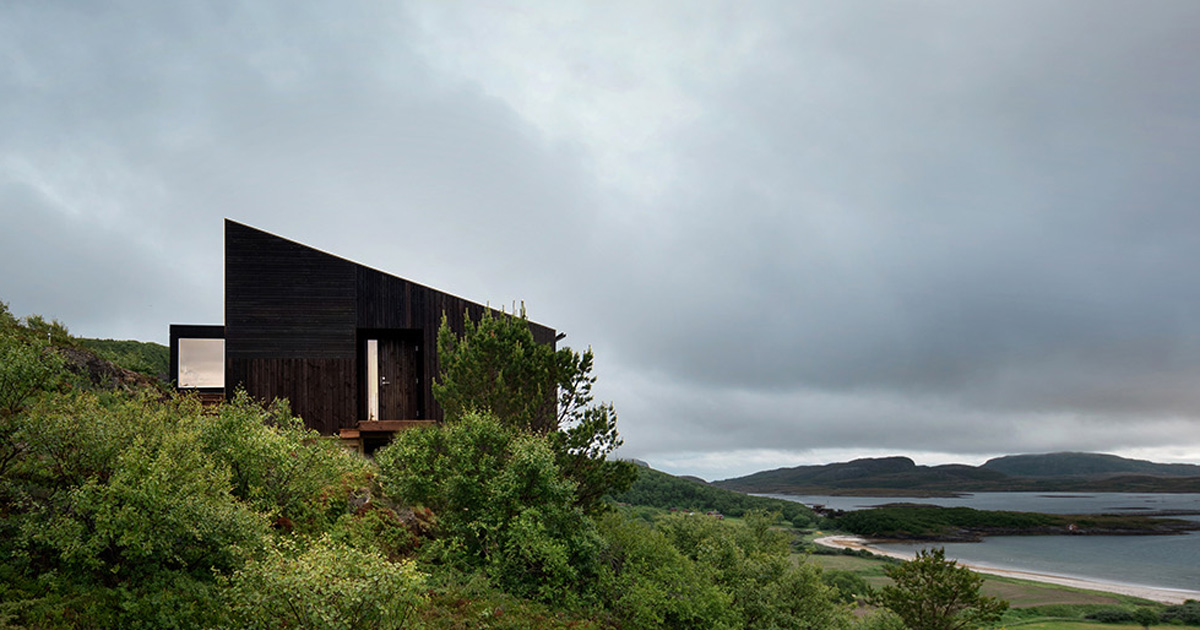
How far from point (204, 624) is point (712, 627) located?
321 inches

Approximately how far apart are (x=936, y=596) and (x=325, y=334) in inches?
735

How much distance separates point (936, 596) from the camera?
686 inches

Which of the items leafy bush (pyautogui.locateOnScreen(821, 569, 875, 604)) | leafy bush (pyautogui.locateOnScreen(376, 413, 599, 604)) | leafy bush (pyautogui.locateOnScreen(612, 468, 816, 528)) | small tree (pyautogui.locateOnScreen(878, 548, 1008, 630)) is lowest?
leafy bush (pyautogui.locateOnScreen(821, 569, 875, 604))

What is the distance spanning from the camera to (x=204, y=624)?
6.21m

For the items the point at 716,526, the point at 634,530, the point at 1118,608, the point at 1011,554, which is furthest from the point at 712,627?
the point at 1011,554

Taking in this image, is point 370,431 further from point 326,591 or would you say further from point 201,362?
point 326,591

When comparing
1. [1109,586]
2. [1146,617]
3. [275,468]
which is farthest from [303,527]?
[1109,586]

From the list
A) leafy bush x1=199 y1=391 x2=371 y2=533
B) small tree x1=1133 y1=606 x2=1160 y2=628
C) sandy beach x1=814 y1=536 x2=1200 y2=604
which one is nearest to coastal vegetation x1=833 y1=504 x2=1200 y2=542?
sandy beach x1=814 y1=536 x2=1200 y2=604

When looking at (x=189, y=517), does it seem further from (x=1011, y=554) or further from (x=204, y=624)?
(x=1011, y=554)

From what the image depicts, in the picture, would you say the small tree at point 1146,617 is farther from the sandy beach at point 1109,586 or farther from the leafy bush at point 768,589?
the leafy bush at point 768,589

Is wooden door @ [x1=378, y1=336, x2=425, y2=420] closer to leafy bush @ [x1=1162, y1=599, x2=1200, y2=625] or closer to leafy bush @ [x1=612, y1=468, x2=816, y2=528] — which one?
leafy bush @ [x1=612, y1=468, x2=816, y2=528]

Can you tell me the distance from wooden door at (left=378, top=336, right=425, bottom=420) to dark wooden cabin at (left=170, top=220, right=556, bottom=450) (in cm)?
3

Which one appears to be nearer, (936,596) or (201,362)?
(936,596)

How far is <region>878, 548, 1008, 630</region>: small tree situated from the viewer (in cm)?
1717
